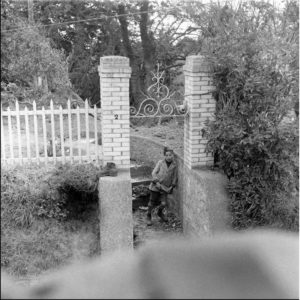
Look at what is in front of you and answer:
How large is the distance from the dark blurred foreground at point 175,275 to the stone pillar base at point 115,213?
3.31 metres

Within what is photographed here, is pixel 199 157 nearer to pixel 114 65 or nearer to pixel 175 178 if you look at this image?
pixel 175 178

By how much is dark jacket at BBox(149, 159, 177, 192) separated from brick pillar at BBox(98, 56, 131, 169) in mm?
1612

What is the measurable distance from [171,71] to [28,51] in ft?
31.0

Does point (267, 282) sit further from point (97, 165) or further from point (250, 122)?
point (97, 165)

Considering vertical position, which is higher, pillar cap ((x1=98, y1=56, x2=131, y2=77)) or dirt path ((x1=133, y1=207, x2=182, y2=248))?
pillar cap ((x1=98, y1=56, x2=131, y2=77))

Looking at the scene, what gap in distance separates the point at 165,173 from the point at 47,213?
259 cm

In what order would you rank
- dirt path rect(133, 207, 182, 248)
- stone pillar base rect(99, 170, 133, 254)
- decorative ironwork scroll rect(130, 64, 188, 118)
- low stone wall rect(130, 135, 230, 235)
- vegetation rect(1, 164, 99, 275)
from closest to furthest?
1. vegetation rect(1, 164, 99, 275)
2. stone pillar base rect(99, 170, 133, 254)
3. low stone wall rect(130, 135, 230, 235)
4. decorative ironwork scroll rect(130, 64, 188, 118)
5. dirt path rect(133, 207, 182, 248)

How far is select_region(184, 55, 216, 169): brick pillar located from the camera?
5378mm

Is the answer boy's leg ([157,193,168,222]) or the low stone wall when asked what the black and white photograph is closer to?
the low stone wall

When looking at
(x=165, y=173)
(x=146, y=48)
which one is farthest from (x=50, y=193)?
(x=146, y=48)

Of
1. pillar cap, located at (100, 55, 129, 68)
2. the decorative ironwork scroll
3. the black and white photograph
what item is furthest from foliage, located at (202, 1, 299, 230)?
pillar cap, located at (100, 55, 129, 68)

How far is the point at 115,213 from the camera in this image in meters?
5.02

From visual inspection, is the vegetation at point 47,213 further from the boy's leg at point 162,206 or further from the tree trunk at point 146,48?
the tree trunk at point 146,48

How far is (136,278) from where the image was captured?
1.53 metres
